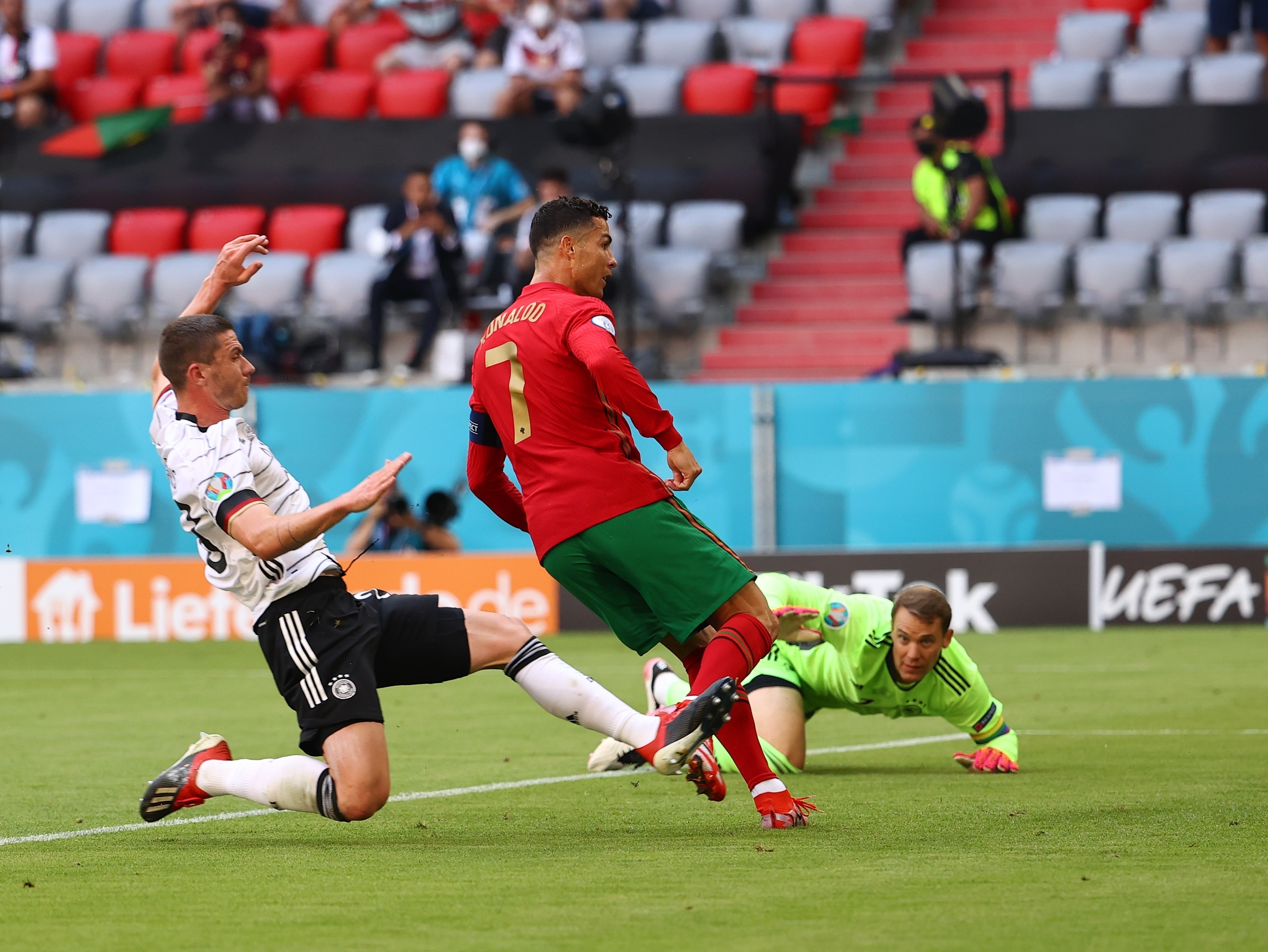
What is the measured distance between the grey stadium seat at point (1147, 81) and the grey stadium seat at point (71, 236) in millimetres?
10250

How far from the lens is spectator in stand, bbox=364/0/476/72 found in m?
21.3

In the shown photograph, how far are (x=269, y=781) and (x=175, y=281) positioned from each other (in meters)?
13.8

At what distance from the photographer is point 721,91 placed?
64.0ft

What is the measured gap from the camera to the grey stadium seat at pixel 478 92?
20.1 metres

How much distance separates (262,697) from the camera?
37.3ft

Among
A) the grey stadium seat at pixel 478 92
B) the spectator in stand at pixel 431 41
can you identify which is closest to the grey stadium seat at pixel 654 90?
the grey stadium seat at pixel 478 92

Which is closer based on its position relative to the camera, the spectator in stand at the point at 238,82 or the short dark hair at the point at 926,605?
the short dark hair at the point at 926,605

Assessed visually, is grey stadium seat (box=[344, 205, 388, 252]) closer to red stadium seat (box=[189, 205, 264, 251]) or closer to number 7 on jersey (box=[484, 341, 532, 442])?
red stadium seat (box=[189, 205, 264, 251])

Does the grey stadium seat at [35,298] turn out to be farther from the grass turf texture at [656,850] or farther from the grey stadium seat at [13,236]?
the grass turf texture at [656,850]

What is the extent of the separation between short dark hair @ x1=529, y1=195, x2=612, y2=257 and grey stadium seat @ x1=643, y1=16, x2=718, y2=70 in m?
14.8

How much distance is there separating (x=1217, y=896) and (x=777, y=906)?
1.07 m

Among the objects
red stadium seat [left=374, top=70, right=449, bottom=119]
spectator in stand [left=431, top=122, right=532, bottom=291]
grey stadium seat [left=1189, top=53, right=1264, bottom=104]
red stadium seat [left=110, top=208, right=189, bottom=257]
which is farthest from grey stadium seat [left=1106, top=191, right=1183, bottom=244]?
red stadium seat [left=110, top=208, right=189, bottom=257]

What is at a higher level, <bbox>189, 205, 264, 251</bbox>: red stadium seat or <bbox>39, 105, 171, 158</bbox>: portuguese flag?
<bbox>39, 105, 171, 158</bbox>: portuguese flag

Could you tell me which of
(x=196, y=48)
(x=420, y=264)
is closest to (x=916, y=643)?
(x=420, y=264)
